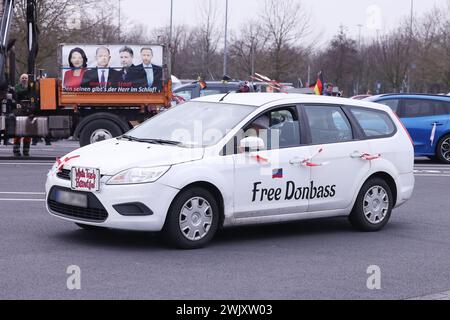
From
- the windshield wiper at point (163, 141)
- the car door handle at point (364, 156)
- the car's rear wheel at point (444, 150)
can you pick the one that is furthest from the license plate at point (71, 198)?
the car's rear wheel at point (444, 150)

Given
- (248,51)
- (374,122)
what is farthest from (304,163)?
(248,51)

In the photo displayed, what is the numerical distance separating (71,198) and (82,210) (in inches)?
7.2

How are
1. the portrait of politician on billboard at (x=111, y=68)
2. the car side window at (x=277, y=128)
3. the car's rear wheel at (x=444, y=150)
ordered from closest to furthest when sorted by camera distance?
the car side window at (x=277, y=128) < the portrait of politician on billboard at (x=111, y=68) < the car's rear wheel at (x=444, y=150)

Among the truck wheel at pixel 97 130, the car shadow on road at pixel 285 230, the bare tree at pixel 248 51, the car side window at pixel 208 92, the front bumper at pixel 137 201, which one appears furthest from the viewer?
the bare tree at pixel 248 51

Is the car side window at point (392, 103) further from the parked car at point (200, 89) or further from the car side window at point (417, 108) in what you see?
the parked car at point (200, 89)

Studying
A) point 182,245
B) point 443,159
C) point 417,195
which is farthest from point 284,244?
point 443,159

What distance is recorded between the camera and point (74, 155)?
909 cm

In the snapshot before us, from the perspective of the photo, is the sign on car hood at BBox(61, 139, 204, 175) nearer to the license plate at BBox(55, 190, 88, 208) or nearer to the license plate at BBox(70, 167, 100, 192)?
the license plate at BBox(70, 167, 100, 192)

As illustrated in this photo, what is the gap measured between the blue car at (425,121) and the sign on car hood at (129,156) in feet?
38.8

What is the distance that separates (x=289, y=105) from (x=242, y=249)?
178 centimetres

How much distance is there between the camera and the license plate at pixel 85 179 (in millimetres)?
8531

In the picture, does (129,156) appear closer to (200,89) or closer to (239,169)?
(239,169)

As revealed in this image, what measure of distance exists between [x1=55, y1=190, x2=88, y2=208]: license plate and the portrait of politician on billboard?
1003 centimetres
